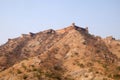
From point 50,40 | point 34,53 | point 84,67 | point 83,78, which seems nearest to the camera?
point 83,78

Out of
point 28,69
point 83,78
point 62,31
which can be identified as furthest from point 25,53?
point 83,78

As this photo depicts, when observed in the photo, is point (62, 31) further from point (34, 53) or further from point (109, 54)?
point (109, 54)

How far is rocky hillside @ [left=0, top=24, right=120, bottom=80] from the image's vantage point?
55312 mm

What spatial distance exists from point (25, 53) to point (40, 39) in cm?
1170

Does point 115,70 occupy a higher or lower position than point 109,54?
lower

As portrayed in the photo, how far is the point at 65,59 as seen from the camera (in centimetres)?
6581

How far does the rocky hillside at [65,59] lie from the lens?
5531cm

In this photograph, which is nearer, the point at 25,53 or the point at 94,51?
the point at 94,51

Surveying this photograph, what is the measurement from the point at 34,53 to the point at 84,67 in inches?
1120

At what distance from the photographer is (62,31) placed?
302ft

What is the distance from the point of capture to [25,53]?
83188 mm

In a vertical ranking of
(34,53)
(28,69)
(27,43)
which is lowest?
(28,69)

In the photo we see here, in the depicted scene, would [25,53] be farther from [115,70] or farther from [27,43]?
[115,70]

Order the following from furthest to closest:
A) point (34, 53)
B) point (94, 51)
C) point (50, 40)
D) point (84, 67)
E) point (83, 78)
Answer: point (50, 40) < point (34, 53) < point (94, 51) < point (84, 67) < point (83, 78)
